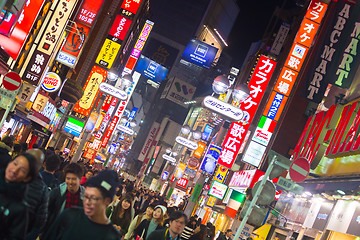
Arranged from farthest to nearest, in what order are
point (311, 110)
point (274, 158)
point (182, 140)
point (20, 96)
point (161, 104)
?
point (161, 104)
point (182, 140)
point (311, 110)
point (20, 96)
point (274, 158)

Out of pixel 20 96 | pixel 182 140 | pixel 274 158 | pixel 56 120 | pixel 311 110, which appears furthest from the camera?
pixel 56 120

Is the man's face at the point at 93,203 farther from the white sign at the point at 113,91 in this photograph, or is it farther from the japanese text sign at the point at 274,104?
the japanese text sign at the point at 274,104

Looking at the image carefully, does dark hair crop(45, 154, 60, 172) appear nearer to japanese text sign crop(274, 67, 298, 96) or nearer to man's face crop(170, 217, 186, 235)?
man's face crop(170, 217, 186, 235)

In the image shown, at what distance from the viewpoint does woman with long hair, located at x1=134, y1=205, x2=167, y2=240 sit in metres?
9.47

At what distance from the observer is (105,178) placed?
488cm

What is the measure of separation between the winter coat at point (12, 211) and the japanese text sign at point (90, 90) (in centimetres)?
2990

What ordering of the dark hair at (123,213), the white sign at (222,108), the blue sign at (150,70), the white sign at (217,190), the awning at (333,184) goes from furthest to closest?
the blue sign at (150,70)
the white sign at (217,190)
the awning at (333,184)
the white sign at (222,108)
the dark hair at (123,213)

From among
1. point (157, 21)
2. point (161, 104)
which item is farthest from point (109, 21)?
point (157, 21)

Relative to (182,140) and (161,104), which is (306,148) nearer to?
(182,140)

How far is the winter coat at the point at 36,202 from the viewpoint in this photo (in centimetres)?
482

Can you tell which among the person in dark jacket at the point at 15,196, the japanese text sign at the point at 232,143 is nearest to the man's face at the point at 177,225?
the person in dark jacket at the point at 15,196

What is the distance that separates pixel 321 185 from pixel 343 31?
644cm

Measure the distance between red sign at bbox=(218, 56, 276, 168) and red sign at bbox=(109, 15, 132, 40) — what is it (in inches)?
462

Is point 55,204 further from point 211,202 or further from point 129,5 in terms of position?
point 211,202
